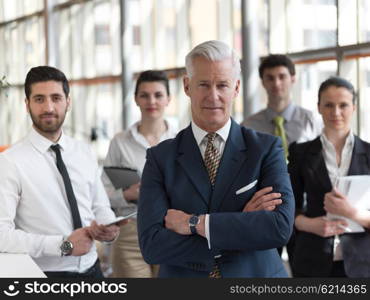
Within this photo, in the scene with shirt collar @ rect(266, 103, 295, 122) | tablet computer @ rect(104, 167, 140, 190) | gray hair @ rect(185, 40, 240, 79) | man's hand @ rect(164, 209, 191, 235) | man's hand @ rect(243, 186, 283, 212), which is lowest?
→ tablet computer @ rect(104, 167, 140, 190)

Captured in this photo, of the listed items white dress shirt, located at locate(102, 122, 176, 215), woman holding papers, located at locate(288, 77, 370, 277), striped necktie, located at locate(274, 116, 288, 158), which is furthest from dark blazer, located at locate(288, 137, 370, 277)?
white dress shirt, located at locate(102, 122, 176, 215)

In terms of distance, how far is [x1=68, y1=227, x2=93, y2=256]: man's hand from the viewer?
287 centimetres

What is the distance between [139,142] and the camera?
4492 mm

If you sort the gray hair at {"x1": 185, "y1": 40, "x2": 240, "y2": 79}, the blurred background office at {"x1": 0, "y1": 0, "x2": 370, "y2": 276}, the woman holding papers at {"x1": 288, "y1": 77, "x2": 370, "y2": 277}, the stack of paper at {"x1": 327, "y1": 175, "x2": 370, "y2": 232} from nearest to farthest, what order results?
the gray hair at {"x1": 185, "y1": 40, "x2": 240, "y2": 79}, the stack of paper at {"x1": 327, "y1": 175, "x2": 370, "y2": 232}, the woman holding papers at {"x1": 288, "y1": 77, "x2": 370, "y2": 277}, the blurred background office at {"x1": 0, "y1": 0, "x2": 370, "y2": 276}

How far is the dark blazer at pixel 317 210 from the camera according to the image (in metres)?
3.22

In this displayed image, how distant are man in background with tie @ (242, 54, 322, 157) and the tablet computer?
83 cm

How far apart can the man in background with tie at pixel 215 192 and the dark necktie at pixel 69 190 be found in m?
0.75

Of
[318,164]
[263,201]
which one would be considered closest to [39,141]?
[263,201]

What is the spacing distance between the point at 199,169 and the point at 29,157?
1063mm

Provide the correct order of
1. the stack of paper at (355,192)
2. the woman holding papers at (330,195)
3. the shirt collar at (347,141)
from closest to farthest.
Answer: the stack of paper at (355,192) < the woman holding papers at (330,195) < the shirt collar at (347,141)

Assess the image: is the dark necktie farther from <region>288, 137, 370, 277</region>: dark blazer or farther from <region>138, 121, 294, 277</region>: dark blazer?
<region>288, 137, 370, 277</region>: dark blazer

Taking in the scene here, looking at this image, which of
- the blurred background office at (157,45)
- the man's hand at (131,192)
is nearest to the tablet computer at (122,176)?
the man's hand at (131,192)

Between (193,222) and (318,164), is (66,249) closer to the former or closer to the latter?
(193,222)

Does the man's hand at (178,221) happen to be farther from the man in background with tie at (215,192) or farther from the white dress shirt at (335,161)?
the white dress shirt at (335,161)
